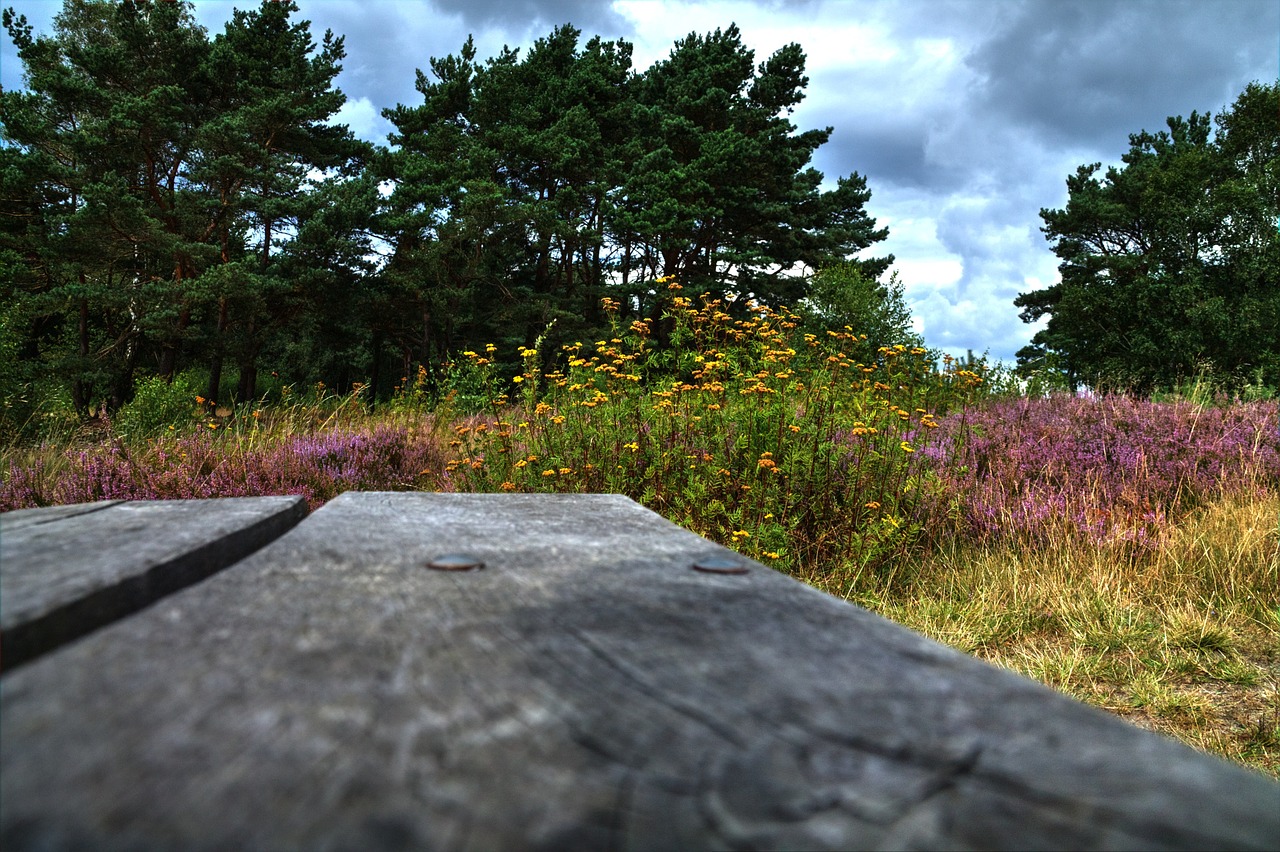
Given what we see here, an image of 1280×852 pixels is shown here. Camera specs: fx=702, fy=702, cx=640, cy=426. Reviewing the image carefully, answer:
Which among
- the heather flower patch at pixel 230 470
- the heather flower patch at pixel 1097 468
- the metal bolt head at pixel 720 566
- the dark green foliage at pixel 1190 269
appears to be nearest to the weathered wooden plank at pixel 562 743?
the metal bolt head at pixel 720 566

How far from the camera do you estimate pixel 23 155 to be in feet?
56.1

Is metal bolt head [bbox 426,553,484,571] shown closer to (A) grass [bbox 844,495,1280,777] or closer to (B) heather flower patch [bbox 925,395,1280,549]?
(A) grass [bbox 844,495,1280,777]

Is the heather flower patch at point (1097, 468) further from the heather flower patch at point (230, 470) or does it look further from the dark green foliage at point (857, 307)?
the dark green foliage at point (857, 307)

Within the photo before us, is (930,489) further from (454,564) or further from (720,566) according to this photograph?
(454,564)

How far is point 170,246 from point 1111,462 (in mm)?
20414

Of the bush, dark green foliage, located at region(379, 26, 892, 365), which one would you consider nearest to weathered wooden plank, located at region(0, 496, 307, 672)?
the bush

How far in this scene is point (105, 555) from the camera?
87 cm

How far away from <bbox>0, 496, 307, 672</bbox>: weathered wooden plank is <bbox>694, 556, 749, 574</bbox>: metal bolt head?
0.64m

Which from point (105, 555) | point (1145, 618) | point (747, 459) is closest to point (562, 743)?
point (105, 555)

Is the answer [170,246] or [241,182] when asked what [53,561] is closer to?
[170,246]

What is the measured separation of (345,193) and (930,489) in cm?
1947

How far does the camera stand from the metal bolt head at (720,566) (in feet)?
2.98

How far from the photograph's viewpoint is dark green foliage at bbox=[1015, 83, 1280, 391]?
2350 centimetres

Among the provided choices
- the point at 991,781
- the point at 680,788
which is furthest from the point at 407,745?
the point at 991,781
